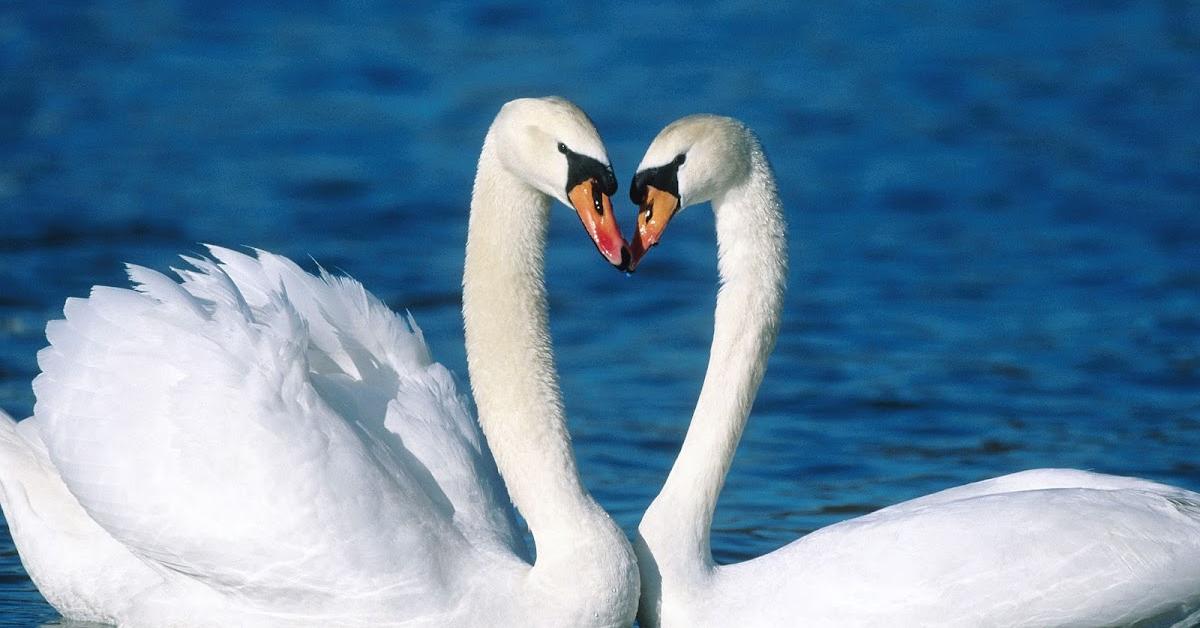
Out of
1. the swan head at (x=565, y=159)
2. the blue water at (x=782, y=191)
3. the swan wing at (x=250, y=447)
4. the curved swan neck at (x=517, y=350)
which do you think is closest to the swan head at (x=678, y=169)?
the swan head at (x=565, y=159)

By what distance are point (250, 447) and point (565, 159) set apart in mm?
1311

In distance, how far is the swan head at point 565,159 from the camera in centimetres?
653

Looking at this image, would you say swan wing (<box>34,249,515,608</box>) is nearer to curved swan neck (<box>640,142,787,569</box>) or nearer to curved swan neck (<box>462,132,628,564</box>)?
curved swan neck (<box>462,132,628,564</box>)

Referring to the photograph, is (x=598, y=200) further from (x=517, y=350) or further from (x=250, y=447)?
(x=250, y=447)

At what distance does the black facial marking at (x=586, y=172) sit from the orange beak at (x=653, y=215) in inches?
7.0

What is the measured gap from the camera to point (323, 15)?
1953 cm

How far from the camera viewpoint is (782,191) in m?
14.7

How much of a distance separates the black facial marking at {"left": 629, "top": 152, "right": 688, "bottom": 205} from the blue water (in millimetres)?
2209

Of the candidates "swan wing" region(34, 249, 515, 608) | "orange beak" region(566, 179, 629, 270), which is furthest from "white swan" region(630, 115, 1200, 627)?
"swan wing" region(34, 249, 515, 608)

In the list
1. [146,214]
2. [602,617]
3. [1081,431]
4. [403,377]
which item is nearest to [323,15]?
[146,214]

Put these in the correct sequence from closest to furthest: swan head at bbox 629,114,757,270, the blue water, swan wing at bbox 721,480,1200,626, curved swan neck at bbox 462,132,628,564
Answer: swan wing at bbox 721,480,1200,626
swan head at bbox 629,114,757,270
curved swan neck at bbox 462,132,628,564
the blue water

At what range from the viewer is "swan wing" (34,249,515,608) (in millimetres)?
6656

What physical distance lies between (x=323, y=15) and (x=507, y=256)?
1290 centimetres

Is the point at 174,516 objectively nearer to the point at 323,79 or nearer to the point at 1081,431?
the point at 1081,431
